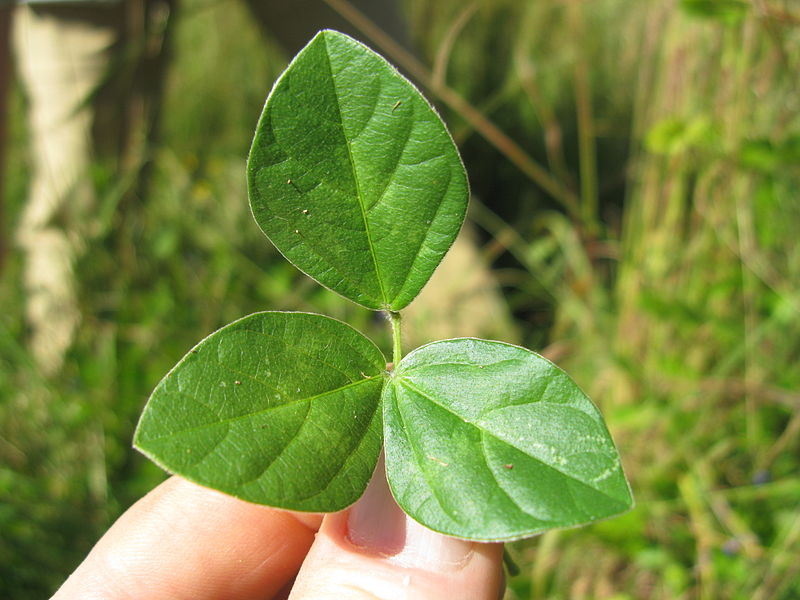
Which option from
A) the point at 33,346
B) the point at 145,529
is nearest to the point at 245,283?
the point at 33,346

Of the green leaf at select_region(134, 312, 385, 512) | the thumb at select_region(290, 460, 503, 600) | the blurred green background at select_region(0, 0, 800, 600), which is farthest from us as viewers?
the blurred green background at select_region(0, 0, 800, 600)

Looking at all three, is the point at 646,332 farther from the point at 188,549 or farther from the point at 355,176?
the point at 355,176

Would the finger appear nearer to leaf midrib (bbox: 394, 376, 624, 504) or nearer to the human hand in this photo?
the human hand

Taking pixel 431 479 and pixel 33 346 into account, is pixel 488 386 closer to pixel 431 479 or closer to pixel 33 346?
pixel 431 479

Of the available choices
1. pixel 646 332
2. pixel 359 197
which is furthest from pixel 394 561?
pixel 646 332

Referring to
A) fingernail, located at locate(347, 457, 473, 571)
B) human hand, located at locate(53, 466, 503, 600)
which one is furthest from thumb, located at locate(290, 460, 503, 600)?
human hand, located at locate(53, 466, 503, 600)

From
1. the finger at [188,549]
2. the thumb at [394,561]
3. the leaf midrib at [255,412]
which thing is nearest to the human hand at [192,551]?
the finger at [188,549]
